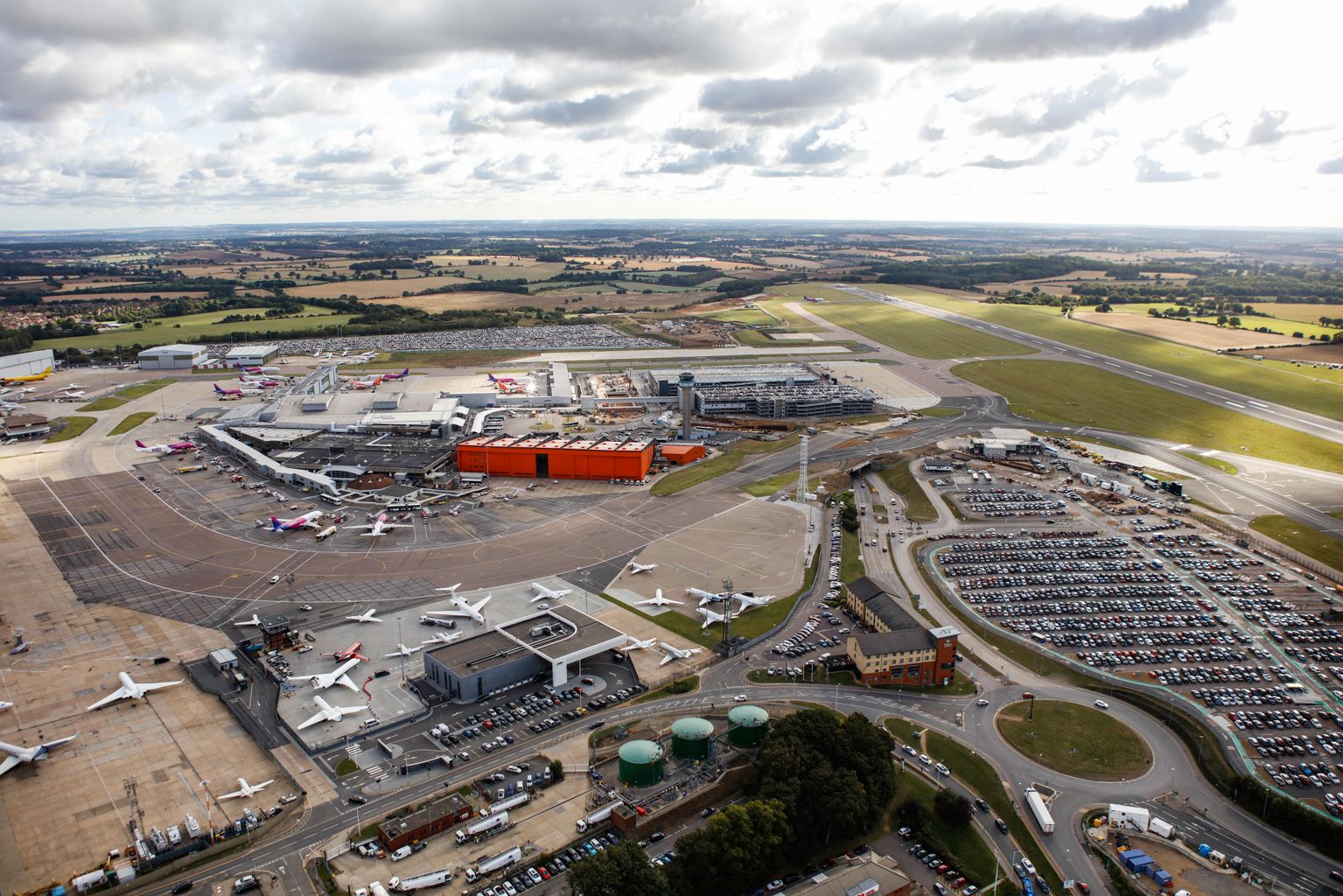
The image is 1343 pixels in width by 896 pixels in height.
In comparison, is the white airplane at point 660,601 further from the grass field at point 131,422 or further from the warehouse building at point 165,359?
the warehouse building at point 165,359

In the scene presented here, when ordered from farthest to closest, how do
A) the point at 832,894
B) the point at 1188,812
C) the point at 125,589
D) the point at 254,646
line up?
the point at 125,589 < the point at 254,646 < the point at 1188,812 < the point at 832,894

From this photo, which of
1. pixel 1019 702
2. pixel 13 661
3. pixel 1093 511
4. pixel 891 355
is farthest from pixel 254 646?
pixel 891 355

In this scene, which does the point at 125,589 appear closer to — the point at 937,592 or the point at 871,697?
the point at 871,697

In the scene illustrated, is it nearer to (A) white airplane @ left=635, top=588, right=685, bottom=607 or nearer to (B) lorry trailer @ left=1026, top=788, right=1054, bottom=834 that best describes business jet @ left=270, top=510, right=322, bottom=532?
(A) white airplane @ left=635, top=588, right=685, bottom=607

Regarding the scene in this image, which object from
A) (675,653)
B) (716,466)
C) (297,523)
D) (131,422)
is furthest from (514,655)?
(131,422)

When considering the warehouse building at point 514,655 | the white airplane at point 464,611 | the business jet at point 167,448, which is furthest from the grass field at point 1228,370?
the business jet at point 167,448
